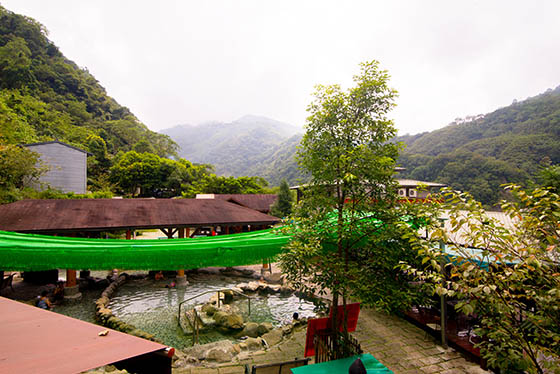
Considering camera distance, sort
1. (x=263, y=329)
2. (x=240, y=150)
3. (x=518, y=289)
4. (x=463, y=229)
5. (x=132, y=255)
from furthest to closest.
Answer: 1. (x=240, y=150)
2. (x=263, y=329)
3. (x=132, y=255)
4. (x=463, y=229)
5. (x=518, y=289)

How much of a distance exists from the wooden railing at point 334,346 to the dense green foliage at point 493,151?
3378 cm

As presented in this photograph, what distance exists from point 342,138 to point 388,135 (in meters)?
0.63

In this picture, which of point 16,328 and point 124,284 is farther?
point 124,284

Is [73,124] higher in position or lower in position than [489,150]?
higher

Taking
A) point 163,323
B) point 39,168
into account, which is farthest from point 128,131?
point 163,323

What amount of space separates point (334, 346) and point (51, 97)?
5011cm

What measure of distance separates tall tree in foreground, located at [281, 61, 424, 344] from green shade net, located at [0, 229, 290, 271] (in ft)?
3.61

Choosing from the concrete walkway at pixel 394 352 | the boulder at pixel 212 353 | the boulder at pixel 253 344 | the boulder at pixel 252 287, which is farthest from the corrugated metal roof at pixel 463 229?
the boulder at pixel 252 287

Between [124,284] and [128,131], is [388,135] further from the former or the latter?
[128,131]

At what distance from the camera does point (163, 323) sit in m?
7.04

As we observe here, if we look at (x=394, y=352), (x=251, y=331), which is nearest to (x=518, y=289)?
(x=394, y=352)

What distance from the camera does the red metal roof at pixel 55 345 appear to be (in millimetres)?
1436

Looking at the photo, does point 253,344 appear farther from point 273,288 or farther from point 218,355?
point 273,288

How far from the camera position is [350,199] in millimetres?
3943
